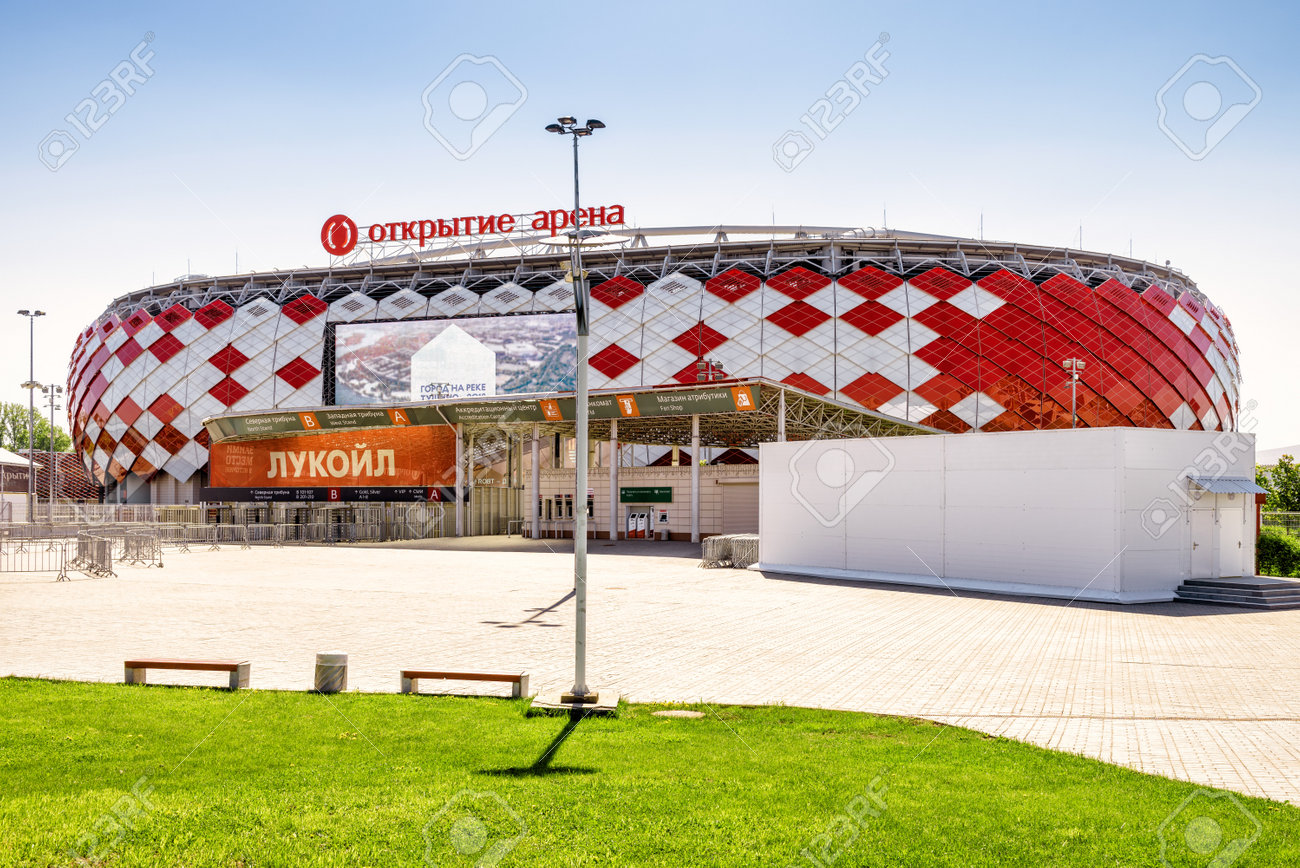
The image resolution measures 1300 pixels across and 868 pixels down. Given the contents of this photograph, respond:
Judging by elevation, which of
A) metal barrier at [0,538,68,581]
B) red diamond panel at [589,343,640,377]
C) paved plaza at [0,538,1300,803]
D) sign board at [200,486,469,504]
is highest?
red diamond panel at [589,343,640,377]

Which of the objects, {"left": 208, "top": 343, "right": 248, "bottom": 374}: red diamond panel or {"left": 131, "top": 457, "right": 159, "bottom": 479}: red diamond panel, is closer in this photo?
{"left": 208, "top": 343, "right": 248, "bottom": 374}: red diamond panel

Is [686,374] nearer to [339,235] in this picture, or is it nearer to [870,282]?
[870,282]

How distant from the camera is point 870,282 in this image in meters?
60.5

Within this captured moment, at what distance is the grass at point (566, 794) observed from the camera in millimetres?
5562

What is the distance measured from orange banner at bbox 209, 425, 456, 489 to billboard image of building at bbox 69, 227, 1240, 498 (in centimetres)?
1310

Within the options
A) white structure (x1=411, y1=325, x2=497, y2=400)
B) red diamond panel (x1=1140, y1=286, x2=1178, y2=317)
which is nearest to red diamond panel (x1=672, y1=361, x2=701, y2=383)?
white structure (x1=411, y1=325, x2=497, y2=400)

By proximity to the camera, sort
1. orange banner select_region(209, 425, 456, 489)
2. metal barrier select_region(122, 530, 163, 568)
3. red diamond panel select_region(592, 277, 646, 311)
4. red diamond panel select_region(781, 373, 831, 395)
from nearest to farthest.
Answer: metal barrier select_region(122, 530, 163, 568)
orange banner select_region(209, 425, 456, 489)
red diamond panel select_region(781, 373, 831, 395)
red diamond panel select_region(592, 277, 646, 311)

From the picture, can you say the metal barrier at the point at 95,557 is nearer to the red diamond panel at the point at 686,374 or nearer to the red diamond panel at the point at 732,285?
the red diamond panel at the point at 686,374

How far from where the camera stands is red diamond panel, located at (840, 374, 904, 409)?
57312 millimetres

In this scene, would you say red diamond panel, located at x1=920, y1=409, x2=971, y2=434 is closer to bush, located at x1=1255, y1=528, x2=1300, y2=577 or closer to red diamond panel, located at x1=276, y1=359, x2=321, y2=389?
bush, located at x1=1255, y1=528, x2=1300, y2=577

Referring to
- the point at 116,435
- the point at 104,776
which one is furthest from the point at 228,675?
the point at 116,435

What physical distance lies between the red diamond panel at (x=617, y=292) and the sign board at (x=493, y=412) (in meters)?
21.6

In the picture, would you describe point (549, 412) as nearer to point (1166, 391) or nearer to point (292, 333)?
point (292, 333)

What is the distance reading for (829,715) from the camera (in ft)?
29.5
